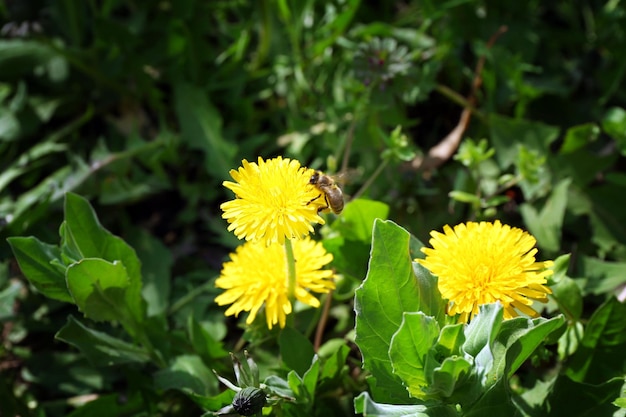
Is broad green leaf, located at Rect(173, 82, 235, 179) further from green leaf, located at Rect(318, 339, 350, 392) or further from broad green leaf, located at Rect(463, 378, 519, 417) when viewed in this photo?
broad green leaf, located at Rect(463, 378, 519, 417)

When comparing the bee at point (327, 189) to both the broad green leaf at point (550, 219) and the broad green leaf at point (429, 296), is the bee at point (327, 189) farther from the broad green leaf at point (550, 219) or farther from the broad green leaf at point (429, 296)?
the broad green leaf at point (550, 219)

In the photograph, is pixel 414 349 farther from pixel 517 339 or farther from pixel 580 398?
pixel 580 398

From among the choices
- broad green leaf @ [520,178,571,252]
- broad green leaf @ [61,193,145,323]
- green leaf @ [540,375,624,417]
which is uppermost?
broad green leaf @ [61,193,145,323]

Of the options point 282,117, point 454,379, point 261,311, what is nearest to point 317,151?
point 282,117

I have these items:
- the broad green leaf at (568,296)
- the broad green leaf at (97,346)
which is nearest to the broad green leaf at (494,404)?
the broad green leaf at (568,296)

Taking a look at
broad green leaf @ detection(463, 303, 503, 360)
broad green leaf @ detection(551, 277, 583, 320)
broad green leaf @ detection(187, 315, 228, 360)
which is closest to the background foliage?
broad green leaf @ detection(187, 315, 228, 360)

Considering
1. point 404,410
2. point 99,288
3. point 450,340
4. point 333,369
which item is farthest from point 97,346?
point 450,340
